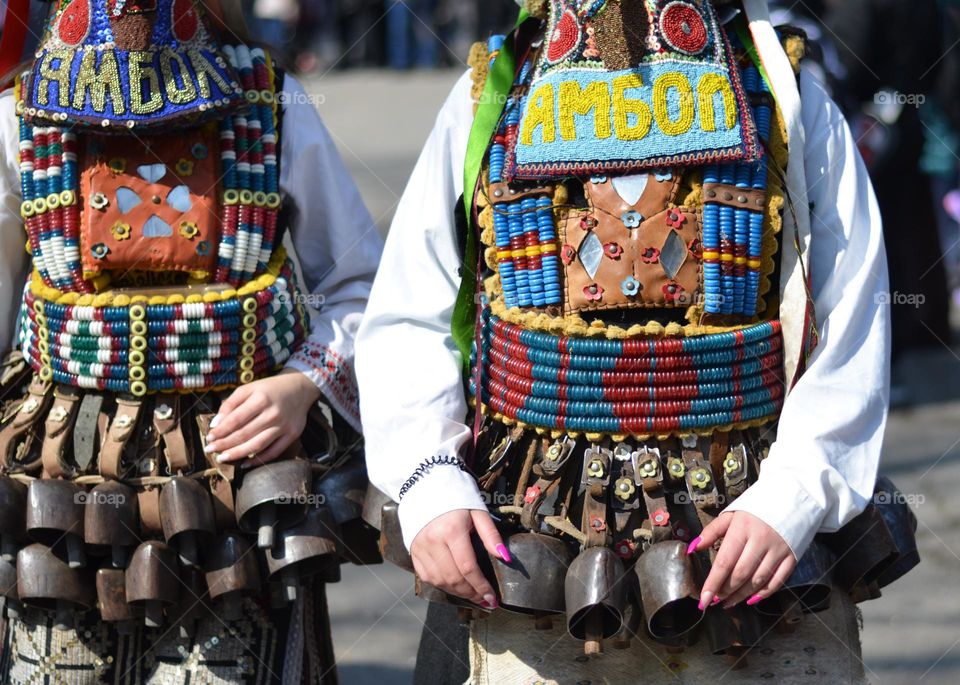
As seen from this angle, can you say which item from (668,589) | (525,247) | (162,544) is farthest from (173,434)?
(668,589)

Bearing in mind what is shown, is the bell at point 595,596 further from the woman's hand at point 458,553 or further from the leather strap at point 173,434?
the leather strap at point 173,434

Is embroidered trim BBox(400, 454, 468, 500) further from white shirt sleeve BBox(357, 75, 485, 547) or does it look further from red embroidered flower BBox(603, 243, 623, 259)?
red embroidered flower BBox(603, 243, 623, 259)

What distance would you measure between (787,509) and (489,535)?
0.49 meters

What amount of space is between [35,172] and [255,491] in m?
0.77

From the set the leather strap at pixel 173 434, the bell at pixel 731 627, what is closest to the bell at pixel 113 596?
the leather strap at pixel 173 434

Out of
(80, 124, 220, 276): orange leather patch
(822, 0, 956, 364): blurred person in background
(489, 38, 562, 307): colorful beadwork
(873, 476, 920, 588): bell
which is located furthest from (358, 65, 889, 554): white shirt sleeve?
(822, 0, 956, 364): blurred person in background

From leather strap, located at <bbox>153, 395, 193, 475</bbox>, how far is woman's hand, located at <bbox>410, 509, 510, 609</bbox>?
2.06ft

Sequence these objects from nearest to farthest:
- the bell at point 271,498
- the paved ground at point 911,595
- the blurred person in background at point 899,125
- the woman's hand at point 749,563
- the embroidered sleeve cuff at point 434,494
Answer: the woman's hand at point 749,563 → the embroidered sleeve cuff at point 434,494 → the bell at point 271,498 → the paved ground at point 911,595 → the blurred person in background at point 899,125

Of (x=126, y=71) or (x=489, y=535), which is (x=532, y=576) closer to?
(x=489, y=535)

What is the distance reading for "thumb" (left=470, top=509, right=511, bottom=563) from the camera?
2.23 meters

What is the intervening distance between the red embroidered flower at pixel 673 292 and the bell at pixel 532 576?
0.47 m

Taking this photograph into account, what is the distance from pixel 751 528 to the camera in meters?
2.15

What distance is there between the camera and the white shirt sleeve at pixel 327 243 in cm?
278

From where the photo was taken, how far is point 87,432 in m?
2.68
